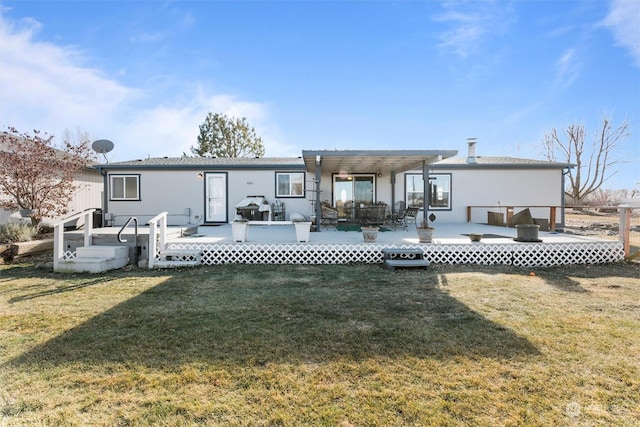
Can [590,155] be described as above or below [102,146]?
above

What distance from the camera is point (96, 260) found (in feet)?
20.2

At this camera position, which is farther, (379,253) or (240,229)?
(240,229)

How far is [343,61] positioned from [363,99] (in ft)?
13.3

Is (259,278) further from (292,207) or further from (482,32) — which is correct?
(482,32)

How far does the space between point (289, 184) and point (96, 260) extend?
694cm

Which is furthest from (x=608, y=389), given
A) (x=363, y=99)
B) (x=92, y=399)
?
(x=363, y=99)

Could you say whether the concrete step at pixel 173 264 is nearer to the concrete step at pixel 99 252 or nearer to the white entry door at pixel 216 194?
the concrete step at pixel 99 252

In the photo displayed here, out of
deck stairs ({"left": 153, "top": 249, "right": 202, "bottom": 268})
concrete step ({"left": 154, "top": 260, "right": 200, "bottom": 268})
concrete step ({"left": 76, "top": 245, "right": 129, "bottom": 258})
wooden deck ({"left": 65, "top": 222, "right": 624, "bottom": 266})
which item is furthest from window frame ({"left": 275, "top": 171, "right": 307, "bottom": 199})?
concrete step ({"left": 76, "top": 245, "right": 129, "bottom": 258})

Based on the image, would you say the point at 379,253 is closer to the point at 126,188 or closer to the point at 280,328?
the point at 280,328

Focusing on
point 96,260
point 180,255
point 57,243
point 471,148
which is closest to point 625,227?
point 471,148

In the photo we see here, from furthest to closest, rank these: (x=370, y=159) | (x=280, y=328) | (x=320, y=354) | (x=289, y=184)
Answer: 1. (x=289, y=184)
2. (x=370, y=159)
3. (x=280, y=328)
4. (x=320, y=354)

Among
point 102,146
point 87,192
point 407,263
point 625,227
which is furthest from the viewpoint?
point 87,192

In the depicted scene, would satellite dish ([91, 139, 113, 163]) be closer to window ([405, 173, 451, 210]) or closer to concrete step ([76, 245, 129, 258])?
concrete step ([76, 245, 129, 258])

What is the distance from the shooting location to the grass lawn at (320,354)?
6.83ft
